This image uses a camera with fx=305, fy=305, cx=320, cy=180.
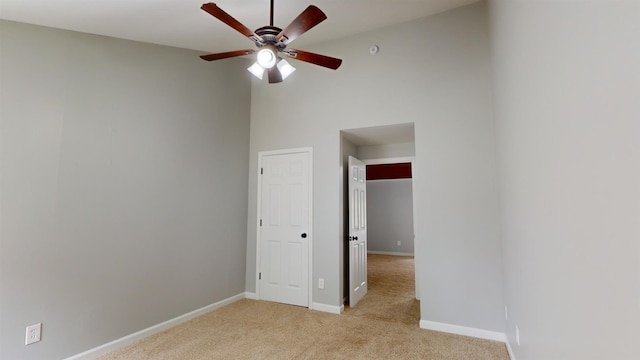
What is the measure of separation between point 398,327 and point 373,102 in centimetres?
260

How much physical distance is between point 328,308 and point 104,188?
109 inches

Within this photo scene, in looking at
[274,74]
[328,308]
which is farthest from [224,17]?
[328,308]

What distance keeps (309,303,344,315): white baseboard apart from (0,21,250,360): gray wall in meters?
1.23

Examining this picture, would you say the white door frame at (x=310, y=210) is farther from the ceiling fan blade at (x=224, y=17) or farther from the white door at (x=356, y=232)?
the ceiling fan blade at (x=224, y=17)

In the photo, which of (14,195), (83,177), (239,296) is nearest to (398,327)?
(239,296)

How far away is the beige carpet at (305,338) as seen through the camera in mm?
2711

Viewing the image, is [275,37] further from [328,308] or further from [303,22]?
[328,308]

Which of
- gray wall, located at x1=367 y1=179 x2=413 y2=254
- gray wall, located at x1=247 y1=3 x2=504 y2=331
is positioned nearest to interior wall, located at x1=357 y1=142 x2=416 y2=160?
gray wall, located at x1=247 y1=3 x2=504 y2=331

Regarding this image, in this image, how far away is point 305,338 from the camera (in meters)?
3.04

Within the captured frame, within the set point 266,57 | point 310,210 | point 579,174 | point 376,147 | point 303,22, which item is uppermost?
point 303,22

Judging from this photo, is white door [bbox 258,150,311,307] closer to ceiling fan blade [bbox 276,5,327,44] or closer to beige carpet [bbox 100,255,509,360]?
beige carpet [bbox 100,255,509,360]

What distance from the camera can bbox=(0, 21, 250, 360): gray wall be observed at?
2.32m

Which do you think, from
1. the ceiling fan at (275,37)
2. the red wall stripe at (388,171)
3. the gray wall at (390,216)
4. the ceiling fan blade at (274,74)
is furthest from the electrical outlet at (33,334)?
the gray wall at (390,216)

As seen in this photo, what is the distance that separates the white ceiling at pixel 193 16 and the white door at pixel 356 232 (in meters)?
1.73
